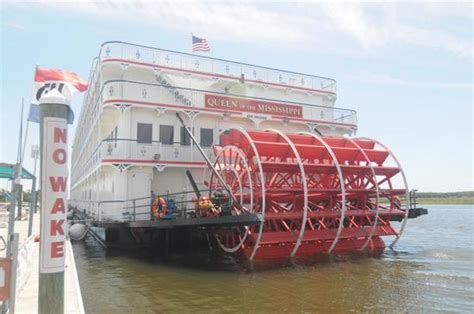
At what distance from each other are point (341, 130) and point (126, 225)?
8715 millimetres

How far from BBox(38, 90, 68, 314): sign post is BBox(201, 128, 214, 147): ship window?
397 inches

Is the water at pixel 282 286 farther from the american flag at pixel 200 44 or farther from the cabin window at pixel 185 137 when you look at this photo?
the american flag at pixel 200 44

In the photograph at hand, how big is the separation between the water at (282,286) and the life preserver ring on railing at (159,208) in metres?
1.12

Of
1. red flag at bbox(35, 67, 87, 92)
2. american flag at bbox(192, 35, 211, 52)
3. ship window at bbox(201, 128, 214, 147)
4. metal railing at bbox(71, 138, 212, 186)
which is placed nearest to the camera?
red flag at bbox(35, 67, 87, 92)

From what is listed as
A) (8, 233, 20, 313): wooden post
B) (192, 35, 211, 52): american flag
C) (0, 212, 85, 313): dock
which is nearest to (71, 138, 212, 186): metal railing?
(0, 212, 85, 313): dock

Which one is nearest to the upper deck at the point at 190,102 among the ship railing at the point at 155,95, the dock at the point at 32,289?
the ship railing at the point at 155,95

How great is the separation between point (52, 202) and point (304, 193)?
7473 millimetres

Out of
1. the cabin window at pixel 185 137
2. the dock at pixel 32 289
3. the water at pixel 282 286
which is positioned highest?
the cabin window at pixel 185 137

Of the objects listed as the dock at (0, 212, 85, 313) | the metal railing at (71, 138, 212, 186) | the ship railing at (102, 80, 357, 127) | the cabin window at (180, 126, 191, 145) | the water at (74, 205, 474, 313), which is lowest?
the water at (74, 205, 474, 313)

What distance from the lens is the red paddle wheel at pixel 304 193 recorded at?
10570 mm

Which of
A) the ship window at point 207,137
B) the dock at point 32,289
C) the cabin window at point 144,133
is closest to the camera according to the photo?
the dock at point 32,289

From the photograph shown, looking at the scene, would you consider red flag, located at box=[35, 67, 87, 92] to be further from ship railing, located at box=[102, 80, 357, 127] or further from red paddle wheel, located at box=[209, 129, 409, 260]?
ship railing, located at box=[102, 80, 357, 127]

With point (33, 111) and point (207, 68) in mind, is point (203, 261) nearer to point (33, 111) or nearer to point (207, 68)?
point (33, 111)

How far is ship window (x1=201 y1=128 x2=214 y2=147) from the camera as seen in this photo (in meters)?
13.5
